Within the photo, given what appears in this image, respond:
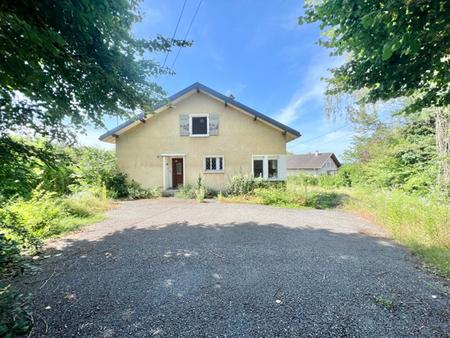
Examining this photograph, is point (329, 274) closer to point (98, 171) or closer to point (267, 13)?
point (267, 13)

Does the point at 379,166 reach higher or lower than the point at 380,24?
lower

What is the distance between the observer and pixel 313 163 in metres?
37.7

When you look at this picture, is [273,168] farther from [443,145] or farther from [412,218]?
[412,218]

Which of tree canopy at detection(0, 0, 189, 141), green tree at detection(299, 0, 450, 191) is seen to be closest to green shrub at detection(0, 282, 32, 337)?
tree canopy at detection(0, 0, 189, 141)

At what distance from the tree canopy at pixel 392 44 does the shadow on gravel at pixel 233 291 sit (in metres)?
2.61

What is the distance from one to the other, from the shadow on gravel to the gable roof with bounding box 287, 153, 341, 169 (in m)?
34.9

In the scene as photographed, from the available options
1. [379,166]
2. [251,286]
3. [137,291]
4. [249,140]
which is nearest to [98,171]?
[249,140]

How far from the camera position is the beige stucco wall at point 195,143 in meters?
12.9

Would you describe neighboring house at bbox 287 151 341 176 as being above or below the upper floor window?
above

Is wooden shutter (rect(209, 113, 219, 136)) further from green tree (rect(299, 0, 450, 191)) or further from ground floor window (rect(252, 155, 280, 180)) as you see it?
green tree (rect(299, 0, 450, 191))

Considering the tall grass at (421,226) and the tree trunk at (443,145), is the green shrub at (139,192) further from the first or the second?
the tree trunk at (443,145)

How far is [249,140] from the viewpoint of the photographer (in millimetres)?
12938

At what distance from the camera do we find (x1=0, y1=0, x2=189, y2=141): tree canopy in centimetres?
212

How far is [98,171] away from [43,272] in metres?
9.25
